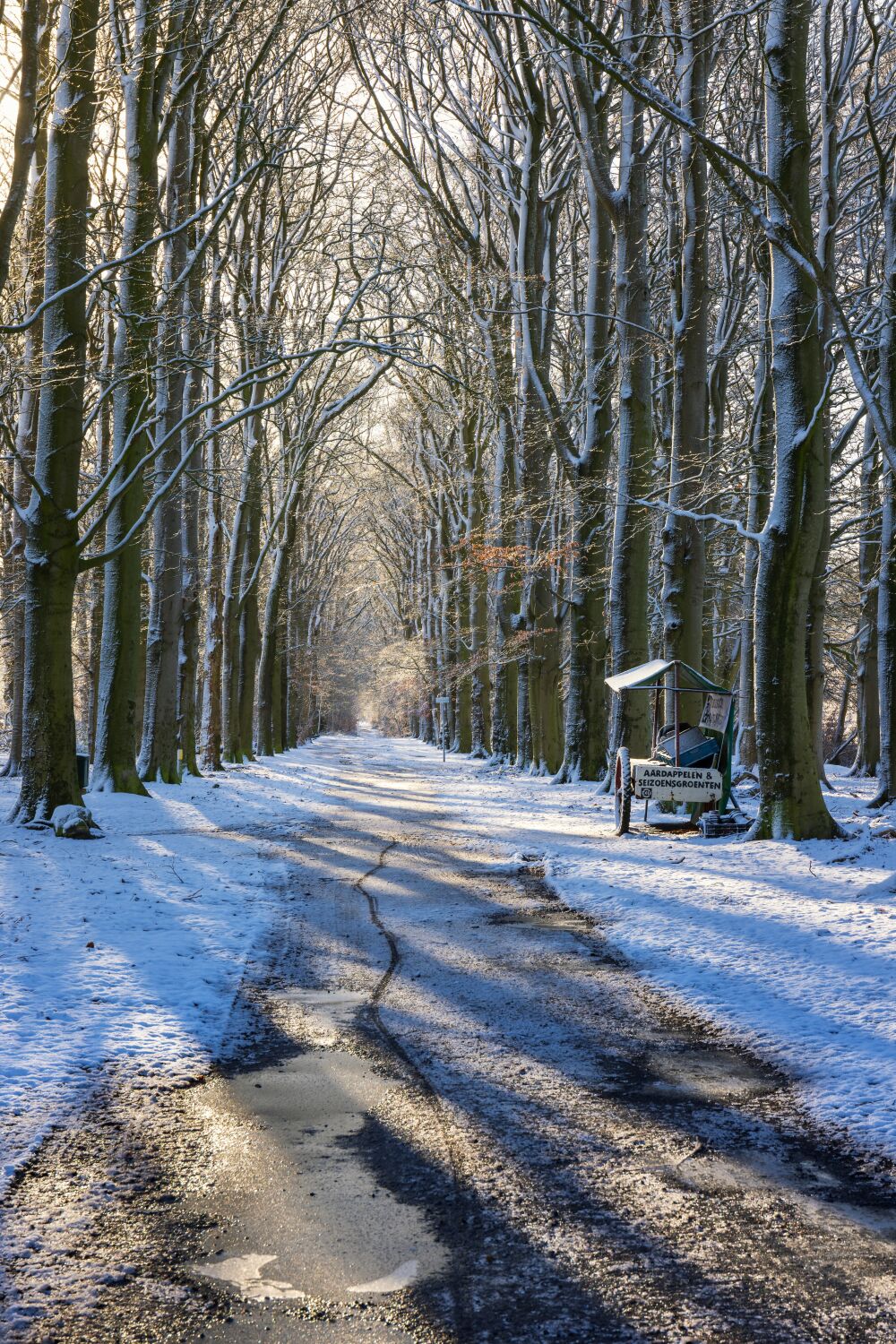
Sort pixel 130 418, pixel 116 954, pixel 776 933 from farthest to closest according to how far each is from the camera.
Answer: pixel 130 418
pixel 776 933
pixel 116 954

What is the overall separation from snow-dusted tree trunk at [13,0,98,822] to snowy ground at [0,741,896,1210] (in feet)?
3.19

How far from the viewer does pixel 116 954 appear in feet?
21.1

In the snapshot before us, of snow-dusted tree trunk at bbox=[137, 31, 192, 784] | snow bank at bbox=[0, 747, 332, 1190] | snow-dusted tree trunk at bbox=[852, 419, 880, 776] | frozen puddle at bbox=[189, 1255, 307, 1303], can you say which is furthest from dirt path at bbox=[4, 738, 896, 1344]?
snow-dusted tree trunk at bbox=[852, 419, 880, 776]

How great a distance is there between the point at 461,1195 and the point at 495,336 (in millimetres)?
23984

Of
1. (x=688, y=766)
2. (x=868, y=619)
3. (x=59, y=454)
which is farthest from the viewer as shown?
(x=868, y=619)

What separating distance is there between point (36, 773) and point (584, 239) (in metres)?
21.8

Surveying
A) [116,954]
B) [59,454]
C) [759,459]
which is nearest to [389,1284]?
[116,954]

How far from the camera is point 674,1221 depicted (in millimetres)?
3244

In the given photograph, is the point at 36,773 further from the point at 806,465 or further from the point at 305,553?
the point at 305,553

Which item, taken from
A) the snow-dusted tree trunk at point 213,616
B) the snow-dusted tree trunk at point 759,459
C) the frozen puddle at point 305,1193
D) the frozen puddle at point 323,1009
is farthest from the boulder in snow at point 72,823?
the snow-dusted tree trunk at point 213,616

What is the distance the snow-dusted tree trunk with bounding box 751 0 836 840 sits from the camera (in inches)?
420

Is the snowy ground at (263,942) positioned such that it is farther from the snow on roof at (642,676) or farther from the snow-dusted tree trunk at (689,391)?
the snow-dusted tree trunk at (689,391)

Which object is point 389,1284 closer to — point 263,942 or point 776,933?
point 263,942

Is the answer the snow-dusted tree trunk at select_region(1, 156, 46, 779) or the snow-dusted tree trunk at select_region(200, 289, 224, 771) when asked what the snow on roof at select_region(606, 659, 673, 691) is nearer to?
the snow-dusted tree trunk at select_region(1, 156, 46, 779)
